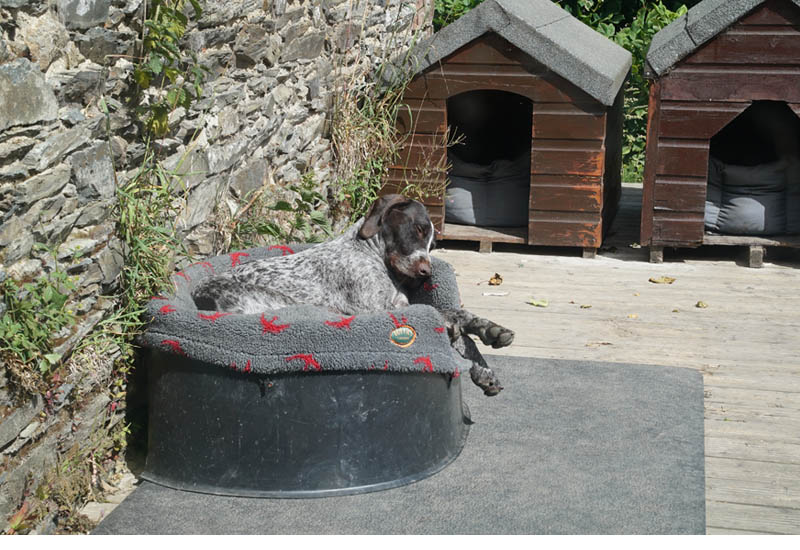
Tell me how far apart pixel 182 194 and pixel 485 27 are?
3.12 m

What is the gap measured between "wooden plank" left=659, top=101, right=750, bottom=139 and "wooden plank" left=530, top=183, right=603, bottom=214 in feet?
2.03

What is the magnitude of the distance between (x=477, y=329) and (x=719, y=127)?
3.27 meters

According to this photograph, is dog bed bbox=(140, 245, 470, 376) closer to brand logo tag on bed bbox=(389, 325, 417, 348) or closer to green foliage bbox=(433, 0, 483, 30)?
brand logo tag on bed bbox=(389, 325, 417, 348)

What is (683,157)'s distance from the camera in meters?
6.52

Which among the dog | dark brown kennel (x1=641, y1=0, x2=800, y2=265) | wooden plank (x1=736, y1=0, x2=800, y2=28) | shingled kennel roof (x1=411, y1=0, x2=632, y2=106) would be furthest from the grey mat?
wooden plank (x1=736, y1=0, x2=800, y2=28)

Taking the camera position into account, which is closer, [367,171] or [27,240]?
[27,240]

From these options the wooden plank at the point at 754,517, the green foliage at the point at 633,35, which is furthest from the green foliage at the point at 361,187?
the green foliage at the point at 633,35

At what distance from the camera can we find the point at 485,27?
6.57 metres

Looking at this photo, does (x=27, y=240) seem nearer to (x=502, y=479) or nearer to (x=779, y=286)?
(x=502, y=479)

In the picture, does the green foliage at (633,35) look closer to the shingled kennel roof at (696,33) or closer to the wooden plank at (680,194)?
the wooden plank at (680,194)

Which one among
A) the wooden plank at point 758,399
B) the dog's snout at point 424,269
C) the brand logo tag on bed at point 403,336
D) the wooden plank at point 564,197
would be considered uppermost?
the dog's snout at point 424,269

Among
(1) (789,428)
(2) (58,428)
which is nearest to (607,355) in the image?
(1) (789,428)

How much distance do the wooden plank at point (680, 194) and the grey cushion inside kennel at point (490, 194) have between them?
1081 millimetres

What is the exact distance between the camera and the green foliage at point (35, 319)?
296 centimetres
